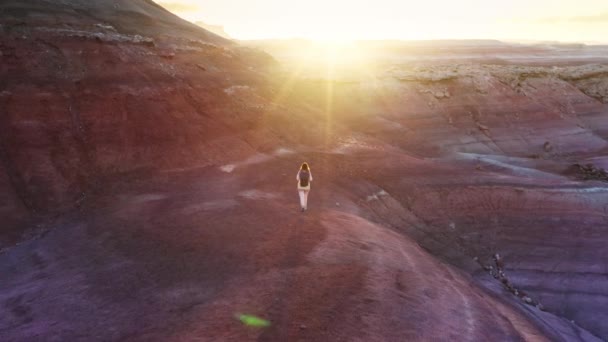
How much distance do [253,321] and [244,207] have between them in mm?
6021

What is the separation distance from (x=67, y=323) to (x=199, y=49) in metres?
22.7

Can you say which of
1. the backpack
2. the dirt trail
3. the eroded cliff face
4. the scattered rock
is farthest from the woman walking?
the scattered rock

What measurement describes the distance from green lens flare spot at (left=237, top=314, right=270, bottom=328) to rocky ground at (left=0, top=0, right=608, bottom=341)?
128 mm

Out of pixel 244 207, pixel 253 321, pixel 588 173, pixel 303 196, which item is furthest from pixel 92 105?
pixel 588 173

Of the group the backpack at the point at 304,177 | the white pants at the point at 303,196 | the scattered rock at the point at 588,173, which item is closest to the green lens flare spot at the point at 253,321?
the backpack at the point at 304,177

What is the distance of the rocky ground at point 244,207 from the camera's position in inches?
343

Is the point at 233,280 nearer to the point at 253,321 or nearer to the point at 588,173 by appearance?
the point at 253,321

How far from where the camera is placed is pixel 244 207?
44.2 ft

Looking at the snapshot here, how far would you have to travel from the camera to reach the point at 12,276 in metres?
10.8

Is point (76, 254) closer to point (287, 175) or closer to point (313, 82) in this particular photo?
point (287, 175)

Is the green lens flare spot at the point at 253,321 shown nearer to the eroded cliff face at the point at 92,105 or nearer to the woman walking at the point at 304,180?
the woman walking at the point at 304,180

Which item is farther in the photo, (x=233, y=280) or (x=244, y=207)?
(x=244, y=207)

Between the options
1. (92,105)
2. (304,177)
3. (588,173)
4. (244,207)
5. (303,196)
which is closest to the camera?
(304,177)

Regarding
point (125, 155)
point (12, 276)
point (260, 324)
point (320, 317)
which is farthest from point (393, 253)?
point (125, 155)
